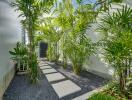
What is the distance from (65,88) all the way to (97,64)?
231 centimetres

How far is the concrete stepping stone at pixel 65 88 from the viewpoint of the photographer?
506cm

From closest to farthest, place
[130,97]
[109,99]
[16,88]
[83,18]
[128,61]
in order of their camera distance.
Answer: [109,99] < [130,97] < [128,61] < [16,88] < [83,18]

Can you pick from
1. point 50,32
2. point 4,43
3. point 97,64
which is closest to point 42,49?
point 50,32

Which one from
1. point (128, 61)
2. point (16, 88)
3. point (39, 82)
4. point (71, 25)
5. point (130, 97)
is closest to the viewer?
point (130, 97)

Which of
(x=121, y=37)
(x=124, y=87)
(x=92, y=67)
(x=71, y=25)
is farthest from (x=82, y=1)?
(x=124, y=87)

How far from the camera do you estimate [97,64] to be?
24.5 ft

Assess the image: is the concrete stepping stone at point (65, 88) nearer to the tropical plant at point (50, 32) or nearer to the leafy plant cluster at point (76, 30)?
the leafy plant cluster at point (76, 30)

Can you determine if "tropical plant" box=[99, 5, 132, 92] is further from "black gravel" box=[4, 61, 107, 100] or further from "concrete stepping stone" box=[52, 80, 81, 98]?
"concrete stepping stone" box=[52, 80, 81, 98]

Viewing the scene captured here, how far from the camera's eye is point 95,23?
7.28 metres

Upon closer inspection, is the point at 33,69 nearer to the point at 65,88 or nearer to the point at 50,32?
the point at 65,88

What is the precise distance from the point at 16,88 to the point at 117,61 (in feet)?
8.97

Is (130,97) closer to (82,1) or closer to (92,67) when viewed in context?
(92,67)

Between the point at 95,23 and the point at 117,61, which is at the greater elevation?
the point at 95,23

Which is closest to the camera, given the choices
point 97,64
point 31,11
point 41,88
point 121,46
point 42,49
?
point 121,46
